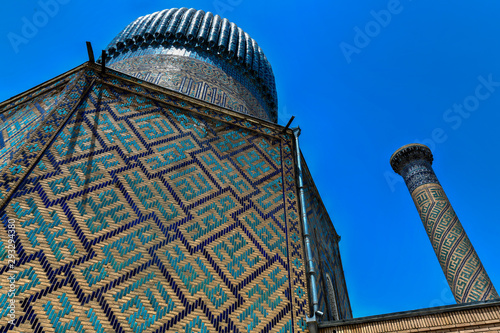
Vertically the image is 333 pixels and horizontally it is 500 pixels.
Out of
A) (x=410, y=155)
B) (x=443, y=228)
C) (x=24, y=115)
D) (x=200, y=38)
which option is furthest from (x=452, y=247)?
(x=24, y=115)

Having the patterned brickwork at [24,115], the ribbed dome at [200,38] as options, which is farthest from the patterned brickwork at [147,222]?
the ribbed dome at [200,38]

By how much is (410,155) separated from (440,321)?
5.93m

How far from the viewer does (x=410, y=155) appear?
8.48 metres

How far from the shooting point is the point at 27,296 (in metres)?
2.78

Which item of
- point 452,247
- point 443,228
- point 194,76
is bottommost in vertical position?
point 452,247

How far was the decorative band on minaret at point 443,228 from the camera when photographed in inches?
237

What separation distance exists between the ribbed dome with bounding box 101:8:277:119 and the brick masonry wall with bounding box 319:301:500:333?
6968 millimetres

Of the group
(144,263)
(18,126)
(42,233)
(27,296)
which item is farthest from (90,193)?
(18,126)

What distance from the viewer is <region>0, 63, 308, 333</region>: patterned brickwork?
3.02 meters

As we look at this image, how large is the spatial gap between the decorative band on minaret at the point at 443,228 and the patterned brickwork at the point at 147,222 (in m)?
3.47

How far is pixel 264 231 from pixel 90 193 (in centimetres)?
197

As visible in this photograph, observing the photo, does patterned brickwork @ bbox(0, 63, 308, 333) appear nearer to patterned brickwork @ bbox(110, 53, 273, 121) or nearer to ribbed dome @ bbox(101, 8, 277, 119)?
patterned brickwork @ bbox(110, 53, 273, 121)

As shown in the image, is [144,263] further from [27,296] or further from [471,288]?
[471,288]

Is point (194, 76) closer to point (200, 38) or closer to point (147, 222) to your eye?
point (200, 38)
